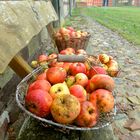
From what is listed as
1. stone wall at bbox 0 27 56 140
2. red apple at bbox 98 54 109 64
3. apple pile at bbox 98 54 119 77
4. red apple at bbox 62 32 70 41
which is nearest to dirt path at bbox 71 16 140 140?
apple pile at bbox 98 54 119 77

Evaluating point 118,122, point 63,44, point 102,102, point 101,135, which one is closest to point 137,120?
point 118,122

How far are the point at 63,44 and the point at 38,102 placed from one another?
2.28 metres

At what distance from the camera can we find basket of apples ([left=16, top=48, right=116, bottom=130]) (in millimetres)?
2129

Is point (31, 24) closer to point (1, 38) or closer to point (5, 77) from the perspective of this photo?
point (5, 77)

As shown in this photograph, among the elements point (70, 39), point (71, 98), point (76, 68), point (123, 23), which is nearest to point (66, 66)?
point (76, 68)

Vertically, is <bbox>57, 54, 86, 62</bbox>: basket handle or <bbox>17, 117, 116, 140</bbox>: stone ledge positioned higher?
<bbox>57, 54, 86, 62</bbox>: basket handle

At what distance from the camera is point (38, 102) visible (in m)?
2.17

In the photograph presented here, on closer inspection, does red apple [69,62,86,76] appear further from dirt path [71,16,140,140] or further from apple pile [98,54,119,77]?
apple pile [98,54,119,77]

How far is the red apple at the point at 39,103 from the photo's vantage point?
85.0 inches

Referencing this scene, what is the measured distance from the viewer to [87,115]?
84.8 inches

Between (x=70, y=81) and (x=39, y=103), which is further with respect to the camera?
(x=70, y=81)

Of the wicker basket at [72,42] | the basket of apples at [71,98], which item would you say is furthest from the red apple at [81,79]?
the wicker basket at [72,42]

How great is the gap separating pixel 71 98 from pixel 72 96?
3 cm

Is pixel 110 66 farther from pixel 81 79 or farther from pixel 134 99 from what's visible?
pixel 81 79
